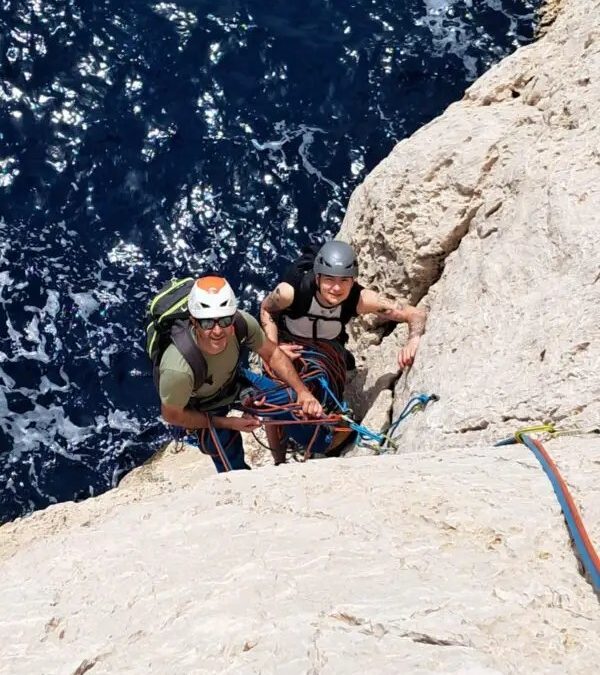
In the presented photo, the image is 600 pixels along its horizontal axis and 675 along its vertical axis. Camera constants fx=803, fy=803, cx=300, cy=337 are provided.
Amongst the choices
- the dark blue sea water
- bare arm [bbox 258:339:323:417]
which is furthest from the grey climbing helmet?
the dark blue sea water

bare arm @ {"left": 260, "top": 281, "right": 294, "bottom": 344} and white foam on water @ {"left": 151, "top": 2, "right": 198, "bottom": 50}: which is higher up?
white foam on water @ {"left": 151, "top": 2, "right": 198, "bottom": 50}

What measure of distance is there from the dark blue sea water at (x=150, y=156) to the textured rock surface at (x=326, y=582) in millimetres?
6186

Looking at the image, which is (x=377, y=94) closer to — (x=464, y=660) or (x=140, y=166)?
(x=140, y=166)

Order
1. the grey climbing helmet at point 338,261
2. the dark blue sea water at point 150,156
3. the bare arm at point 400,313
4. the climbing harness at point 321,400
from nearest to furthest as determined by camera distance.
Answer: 1. the climbing harness at point 321,400
2. the grey climbing helmet at point 338,261
3. the bare arm at point 400,313
4. the dark blue sea water at point 150,156

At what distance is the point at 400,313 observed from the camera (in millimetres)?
7660

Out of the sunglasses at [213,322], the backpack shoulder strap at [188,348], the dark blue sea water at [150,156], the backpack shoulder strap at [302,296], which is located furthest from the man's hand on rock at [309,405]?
the dark blue sea water at [150,156]

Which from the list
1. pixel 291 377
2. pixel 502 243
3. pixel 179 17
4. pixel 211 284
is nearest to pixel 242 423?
pixel 291 377

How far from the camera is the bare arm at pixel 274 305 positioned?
7.65 metres

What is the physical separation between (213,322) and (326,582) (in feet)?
9.39

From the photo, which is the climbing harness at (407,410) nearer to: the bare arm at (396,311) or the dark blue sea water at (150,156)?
the bare arm at (396,311)

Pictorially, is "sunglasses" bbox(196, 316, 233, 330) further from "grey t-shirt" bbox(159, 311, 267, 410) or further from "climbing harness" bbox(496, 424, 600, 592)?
"climbing harness" bbox(496, 424, 600, 592)

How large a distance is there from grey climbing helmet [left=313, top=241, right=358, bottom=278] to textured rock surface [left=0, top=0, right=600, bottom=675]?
96cm

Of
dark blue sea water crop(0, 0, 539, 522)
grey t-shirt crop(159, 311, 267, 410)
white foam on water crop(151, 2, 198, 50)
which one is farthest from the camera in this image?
white foam on water crop(151, 2, 198, 50)

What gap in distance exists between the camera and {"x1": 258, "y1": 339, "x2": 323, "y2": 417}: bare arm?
722cm
